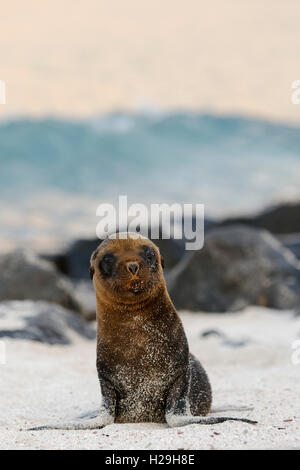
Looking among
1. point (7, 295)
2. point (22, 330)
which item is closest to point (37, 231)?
point (7, 295)

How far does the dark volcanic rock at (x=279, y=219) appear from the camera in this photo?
725 inches

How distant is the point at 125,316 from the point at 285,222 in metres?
14.5

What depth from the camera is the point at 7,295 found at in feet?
38.5

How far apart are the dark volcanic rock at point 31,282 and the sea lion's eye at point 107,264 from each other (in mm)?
7355

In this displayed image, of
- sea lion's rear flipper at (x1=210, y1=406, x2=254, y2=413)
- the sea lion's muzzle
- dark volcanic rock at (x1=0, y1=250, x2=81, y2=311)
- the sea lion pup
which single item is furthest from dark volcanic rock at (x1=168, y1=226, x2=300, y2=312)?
the sea lion's muzzle

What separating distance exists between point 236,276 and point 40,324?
12.8 feet

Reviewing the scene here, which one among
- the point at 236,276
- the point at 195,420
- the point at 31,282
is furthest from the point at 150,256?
the point at 236,276

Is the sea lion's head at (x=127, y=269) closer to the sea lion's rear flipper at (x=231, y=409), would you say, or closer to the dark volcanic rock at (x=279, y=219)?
the sea lion's rear flipper at (x=231, y=409)

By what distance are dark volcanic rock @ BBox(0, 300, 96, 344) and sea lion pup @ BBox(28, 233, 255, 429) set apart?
166 inches

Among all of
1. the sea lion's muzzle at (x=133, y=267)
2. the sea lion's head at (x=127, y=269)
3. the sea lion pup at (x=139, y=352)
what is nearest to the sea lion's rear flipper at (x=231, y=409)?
the sea lion pup at (x=139, y=352)

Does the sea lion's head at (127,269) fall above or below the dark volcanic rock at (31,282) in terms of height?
below

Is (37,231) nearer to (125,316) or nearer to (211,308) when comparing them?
(211,308)

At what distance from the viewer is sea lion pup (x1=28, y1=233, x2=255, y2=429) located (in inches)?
179
